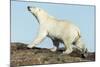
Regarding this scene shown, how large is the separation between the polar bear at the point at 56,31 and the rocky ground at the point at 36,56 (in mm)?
60

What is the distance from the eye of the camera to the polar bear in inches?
109

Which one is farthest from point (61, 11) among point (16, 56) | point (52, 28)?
point (16, 56)

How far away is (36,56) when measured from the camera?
9.04 feet

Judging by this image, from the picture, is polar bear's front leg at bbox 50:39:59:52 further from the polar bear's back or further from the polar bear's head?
the polar bear's head

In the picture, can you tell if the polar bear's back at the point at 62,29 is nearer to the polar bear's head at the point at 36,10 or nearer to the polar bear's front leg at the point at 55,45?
the polar bear's front leg at the point at 55,45

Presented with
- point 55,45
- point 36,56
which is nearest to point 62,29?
point 55,45

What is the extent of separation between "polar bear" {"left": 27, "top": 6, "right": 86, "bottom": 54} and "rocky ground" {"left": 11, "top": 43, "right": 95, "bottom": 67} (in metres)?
0.06

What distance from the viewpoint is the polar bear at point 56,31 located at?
2.78 metres

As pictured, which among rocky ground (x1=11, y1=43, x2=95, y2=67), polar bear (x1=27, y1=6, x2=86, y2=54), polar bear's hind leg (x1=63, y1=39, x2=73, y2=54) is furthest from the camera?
polar bear's hind leg (x1=63, y1=39, x2=73, y2=54)

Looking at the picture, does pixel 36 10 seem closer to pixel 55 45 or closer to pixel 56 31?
pixel 56 31

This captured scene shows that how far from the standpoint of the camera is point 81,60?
3006mm

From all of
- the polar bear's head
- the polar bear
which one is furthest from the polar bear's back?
the polar bear's head

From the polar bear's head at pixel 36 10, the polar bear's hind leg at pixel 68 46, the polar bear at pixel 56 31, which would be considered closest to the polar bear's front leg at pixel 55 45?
the polar bear at pixel 56 31
